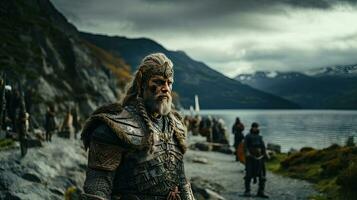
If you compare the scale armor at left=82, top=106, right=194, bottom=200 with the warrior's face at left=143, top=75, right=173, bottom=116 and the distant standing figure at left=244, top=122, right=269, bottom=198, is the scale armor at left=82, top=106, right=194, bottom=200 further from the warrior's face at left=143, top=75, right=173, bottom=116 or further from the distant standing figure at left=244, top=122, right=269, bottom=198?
the distant standing figure at left=244, top=122, right=269, bottom=198

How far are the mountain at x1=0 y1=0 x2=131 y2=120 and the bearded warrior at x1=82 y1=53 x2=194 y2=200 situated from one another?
45815 millimetres

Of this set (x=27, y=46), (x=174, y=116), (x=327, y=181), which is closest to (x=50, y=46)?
(x=27, y=46)

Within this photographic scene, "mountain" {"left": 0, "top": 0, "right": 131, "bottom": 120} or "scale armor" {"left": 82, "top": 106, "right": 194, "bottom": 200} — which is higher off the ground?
"mountain" {"left": 0, "top": 0, "right": 131, "bottom": 120}

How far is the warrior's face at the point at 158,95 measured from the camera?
447 cm

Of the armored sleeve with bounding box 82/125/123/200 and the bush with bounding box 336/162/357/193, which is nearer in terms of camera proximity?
the armored sleeve with bounding box 82/125/123/200

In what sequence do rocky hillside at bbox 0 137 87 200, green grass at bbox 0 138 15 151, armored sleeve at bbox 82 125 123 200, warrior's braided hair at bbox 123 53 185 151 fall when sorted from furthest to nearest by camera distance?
green grass at bbox 0 138 15 151 → rocky hillside at bbox 0 137 87 200 → warrior's braided hair at bbox 123 53 185 151 → armored sleeve at bbox 82 125 123 200

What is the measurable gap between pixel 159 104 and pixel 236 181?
757 inches

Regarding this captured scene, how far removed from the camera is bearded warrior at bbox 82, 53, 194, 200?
4125 millimetres

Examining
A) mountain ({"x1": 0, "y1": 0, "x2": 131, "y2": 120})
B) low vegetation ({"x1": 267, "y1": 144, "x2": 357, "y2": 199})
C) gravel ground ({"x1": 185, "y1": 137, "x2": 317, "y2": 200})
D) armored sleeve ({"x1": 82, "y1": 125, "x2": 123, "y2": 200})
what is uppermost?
mountain ({"x1": 0, "y1": 0, "x2": 131, "y2": 120})

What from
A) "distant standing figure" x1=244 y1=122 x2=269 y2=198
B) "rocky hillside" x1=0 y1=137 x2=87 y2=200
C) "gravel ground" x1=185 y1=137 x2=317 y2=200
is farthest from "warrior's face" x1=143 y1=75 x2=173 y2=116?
"gravel ground" x1=185 y1=137 x2=317 y2=200

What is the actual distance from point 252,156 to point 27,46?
54760mm

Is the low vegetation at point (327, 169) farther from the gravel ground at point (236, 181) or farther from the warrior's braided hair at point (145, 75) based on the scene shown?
the warrior's braided hair at point (145, 75)

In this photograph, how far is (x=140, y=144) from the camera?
4.26 metres

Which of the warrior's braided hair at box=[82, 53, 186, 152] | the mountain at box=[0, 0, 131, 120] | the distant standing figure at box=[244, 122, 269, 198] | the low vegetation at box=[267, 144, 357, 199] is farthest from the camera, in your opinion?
the mountain at box=[0, 0, 131, 120]
